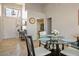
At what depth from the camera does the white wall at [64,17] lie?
1.90 meters

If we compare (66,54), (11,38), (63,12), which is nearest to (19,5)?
(11,38)

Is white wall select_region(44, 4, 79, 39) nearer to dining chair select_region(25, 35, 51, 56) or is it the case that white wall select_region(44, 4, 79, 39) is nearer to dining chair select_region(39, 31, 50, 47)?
dining chair select_region(39, 31, 50, 47)

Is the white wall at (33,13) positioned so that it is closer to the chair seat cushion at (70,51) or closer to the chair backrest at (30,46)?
the chair backrest at (30,46)

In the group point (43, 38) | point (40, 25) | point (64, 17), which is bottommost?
point (43, 38)

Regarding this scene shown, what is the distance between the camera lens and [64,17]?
6.34 feet

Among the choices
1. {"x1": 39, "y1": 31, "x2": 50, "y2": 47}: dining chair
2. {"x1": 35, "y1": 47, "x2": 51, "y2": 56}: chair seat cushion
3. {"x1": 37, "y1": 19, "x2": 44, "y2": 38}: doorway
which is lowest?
{"x1": 35, "y1": 47, "x2": 51, "y2": 56}: chair seat cushion

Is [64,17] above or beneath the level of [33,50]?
above

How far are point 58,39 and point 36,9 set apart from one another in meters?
0.53

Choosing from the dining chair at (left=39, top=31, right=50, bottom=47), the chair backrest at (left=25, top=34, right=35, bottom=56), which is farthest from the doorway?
the chair backrest at (left=25, top=34, right=35, bottom=56)

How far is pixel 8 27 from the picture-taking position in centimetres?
192

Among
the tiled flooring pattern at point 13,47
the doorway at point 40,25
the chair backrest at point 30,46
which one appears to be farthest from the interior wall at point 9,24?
the doorway at point 40,25

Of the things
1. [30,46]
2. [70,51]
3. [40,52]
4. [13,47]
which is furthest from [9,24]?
[70,51]

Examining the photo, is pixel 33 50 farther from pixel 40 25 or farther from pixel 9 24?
pixel 9 24

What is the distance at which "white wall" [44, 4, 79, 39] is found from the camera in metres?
1.90
